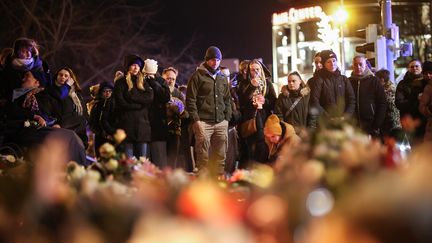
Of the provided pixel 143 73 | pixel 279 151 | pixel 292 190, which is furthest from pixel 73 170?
pixel 143 73

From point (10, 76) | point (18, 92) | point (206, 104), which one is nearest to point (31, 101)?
point (18, 92)

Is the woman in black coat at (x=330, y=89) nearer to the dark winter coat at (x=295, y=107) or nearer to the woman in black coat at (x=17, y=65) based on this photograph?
the dark winter coat at (x=295, y=107)

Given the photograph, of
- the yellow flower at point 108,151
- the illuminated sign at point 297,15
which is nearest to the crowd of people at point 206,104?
the yellow flower at point 108,151

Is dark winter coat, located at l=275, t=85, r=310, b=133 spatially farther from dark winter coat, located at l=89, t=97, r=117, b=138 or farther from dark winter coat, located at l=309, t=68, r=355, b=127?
dark winter coat, located at l=89, t=97, r=117, b=138

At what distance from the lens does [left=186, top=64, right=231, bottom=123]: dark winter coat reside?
1168 centimetres

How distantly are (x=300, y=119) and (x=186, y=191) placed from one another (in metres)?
7.91

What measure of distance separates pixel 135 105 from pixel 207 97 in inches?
46.1

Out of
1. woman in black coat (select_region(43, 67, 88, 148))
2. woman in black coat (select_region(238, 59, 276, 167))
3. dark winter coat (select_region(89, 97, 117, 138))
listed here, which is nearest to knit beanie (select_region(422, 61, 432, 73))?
woman in black coat (select_region(238, 59, 276, 167))

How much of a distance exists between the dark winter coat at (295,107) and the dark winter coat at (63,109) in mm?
2972

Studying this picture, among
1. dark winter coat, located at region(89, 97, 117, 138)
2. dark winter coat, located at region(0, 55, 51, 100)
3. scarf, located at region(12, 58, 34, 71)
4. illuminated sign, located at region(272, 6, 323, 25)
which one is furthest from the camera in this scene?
illuminated sign, located at region(272, 6, 323, 25)

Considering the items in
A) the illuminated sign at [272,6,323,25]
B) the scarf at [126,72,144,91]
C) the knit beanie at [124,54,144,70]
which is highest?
the illuminated sign at [272,6,323,25]

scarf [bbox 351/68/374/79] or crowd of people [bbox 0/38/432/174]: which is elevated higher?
scarf [bbox 351/68/374/79]

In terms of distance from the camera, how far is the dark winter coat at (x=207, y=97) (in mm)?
11680

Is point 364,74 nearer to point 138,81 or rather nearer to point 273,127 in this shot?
point 138,81
